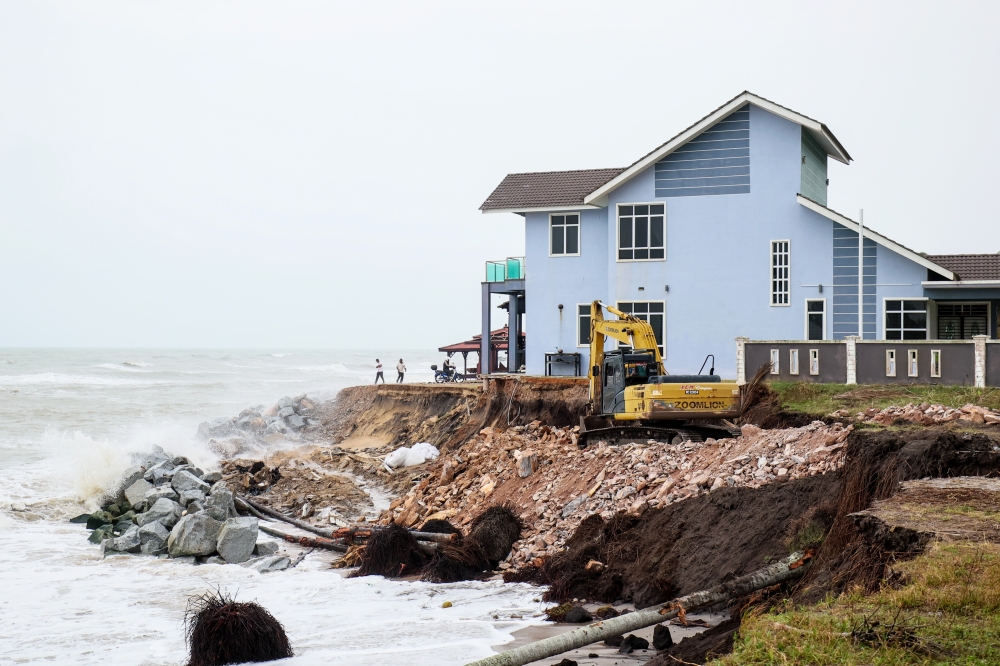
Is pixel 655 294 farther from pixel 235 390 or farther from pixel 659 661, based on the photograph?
pixel 235 390

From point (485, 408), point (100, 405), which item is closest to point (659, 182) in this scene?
point (485, 408)

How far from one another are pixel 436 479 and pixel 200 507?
17.9 ft

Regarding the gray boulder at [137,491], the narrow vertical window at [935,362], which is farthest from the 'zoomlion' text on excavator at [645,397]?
the gray boulder at [137,491]

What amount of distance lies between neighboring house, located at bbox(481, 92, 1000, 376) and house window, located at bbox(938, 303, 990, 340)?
41mm

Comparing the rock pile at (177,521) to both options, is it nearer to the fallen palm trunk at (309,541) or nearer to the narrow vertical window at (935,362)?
the fallen palm trunk at (309,541)

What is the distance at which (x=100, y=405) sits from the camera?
51938 millimetres

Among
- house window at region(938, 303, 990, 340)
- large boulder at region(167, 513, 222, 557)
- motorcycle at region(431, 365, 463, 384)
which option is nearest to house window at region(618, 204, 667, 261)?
house window at region(938, 303, 990, 340)

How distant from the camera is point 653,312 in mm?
30266

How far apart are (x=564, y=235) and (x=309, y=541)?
15.7m

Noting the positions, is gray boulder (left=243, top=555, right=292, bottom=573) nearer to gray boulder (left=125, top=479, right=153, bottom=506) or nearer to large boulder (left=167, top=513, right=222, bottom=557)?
large boulder (left=167, top=513, right=222, bottom=557)

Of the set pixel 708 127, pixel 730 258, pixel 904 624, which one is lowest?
pixel 904 624

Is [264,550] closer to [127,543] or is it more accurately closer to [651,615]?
[127,543]

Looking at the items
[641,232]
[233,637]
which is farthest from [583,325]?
[233,637]

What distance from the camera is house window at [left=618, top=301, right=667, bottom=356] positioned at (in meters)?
30.1
